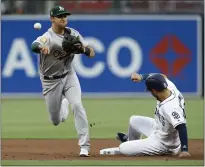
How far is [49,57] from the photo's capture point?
1048 centimetres

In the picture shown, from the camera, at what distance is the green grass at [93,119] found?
41.8 feet

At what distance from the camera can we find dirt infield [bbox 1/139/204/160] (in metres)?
9.82

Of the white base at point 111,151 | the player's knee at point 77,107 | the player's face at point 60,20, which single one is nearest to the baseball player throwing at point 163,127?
the white base at point 111,151

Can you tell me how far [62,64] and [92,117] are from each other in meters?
5.34

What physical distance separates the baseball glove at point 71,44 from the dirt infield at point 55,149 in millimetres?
1363

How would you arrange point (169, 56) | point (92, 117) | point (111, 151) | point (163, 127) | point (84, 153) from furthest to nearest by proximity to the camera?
point (169, 56) → point (92, 117) → point (111, 151) → point (84, 153) → point (163, 127)

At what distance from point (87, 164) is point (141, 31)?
12.2m

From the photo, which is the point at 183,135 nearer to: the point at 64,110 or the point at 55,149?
the point at 55,149

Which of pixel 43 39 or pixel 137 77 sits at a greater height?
pixel 43 39

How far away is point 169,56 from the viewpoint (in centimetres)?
2072

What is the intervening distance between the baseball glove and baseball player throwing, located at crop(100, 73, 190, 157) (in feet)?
2.72

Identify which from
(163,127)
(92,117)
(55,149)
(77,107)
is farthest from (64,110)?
(92,117)

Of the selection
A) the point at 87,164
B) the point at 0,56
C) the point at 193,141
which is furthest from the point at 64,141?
the point at 0,56

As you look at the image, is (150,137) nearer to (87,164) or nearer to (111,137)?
(87,164)
